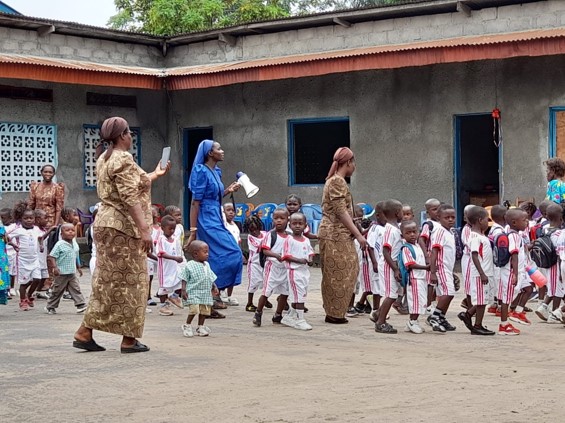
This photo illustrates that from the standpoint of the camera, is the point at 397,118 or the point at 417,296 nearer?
the point at 417,296

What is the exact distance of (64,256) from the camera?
10797mm

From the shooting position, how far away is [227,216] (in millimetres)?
12078

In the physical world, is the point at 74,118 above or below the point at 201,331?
above

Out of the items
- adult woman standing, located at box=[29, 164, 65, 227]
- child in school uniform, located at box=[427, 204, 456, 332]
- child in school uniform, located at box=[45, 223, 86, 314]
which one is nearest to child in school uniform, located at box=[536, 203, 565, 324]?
child in school uniform, located at box=[427, 204, 456, 332]

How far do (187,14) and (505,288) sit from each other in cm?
2491

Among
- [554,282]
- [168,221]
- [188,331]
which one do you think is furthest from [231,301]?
[554,282]

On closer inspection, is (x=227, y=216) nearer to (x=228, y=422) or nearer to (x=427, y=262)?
(x=427, y=262)

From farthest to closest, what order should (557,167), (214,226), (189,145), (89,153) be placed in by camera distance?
(189,145) < (89,153) < (557,167) < (214,226)

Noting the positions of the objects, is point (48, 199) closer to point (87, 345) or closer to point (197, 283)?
point (197, 283)

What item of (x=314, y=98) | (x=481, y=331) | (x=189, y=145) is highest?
(x=314, y=98)

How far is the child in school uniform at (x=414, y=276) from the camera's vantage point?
361 inches

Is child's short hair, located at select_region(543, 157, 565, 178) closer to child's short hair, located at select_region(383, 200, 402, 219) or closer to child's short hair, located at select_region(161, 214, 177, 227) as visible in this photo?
child's short hair, located at select_region(383, 200, 402, 219)

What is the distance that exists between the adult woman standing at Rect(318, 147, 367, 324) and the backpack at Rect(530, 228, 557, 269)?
1699 millimetres

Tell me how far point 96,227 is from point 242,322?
8.18ft
